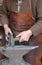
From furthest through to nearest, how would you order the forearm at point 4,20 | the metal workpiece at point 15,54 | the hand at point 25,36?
the forearm at point 4,20, the hand at point 25,36, the metal workpiece at point 15,54

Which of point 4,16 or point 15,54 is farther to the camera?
point 4,16

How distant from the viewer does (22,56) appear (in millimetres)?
996

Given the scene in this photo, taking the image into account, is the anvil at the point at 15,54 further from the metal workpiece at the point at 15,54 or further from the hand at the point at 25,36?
the hand at the point at 25,36

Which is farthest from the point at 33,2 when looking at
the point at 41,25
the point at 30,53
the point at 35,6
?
the point at 30,53

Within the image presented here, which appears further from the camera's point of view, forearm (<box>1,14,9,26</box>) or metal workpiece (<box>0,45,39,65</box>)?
forearm (<box>1,14,9,26</box>)

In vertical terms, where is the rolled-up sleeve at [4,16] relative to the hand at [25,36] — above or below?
above

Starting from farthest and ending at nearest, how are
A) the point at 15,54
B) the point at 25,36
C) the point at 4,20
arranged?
the point at 4,20
the point at 25,36
the point at 15,54

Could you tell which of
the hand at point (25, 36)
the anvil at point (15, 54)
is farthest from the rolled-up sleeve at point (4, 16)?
the anvil at point (15, 54)

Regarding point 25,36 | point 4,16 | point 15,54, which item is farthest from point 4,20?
point 15,54

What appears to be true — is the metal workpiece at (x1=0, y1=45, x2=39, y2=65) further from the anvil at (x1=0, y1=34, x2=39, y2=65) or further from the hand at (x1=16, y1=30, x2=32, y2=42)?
the hand at (x1=16, y1=30, x2=32, y2=42)

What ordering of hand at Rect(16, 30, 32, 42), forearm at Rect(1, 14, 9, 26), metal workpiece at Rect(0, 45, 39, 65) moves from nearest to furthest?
metal workpiece at Rect(0, 45, 39, 65) → hand at Rect(16, 30, 32, 42) → forearm at Rect(1, 14, 9, 26)

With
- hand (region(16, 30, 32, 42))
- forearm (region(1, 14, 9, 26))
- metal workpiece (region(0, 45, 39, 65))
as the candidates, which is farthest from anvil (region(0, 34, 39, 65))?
forearm (region(1, 14, 9, 26))

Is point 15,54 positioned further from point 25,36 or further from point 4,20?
point 4,20

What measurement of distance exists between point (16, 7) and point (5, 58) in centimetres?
50
